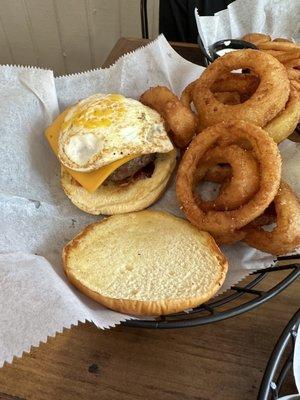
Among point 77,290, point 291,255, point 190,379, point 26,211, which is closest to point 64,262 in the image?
point 77,290

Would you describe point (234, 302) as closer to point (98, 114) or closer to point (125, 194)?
point (125, 194)

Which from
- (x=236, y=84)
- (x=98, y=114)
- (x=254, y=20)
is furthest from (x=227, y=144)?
(x=254, y=20)

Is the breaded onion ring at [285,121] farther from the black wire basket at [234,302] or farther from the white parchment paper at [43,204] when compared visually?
the black wire basket at [234,302]

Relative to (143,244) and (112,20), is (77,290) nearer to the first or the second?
(143,244)

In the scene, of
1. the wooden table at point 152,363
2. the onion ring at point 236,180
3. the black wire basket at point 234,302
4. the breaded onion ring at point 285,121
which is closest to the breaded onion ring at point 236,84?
the breaded onion ring at point 285,121

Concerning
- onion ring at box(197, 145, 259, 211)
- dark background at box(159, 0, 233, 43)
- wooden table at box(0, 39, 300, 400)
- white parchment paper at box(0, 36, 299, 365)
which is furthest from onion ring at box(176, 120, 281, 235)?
dark background at box(159, 0, 233, 43)

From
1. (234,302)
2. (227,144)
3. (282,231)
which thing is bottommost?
(234,302)
